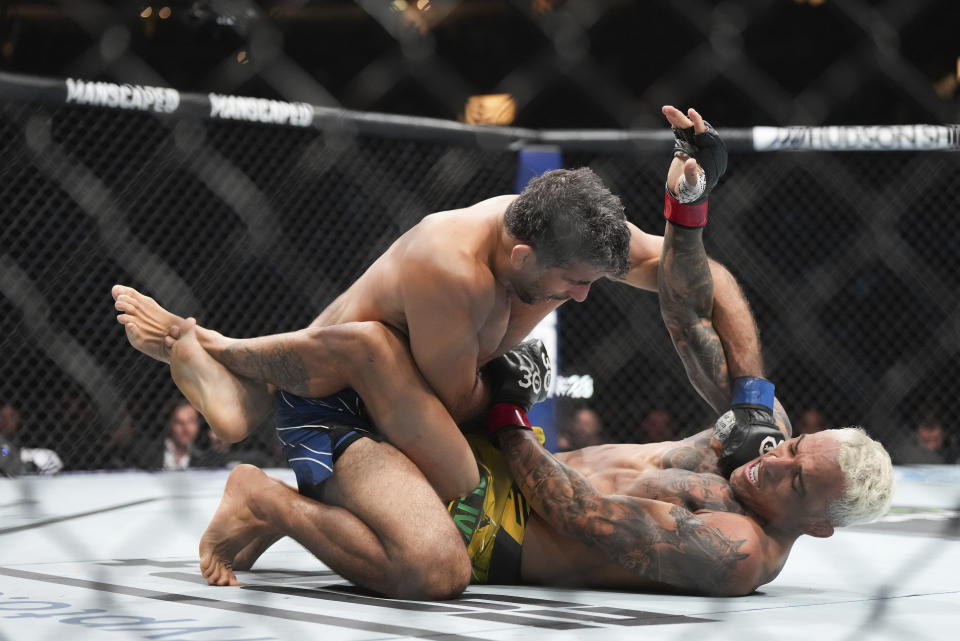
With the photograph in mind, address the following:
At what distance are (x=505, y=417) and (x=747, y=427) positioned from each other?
44 centimetres

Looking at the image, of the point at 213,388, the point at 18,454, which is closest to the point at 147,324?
the point at 213,388

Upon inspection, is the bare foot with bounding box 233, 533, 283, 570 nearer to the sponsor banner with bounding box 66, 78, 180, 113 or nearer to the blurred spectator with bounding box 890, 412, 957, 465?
the sponsor banner with bounding box 66, 78, 180, 113

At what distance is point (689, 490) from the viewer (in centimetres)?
192

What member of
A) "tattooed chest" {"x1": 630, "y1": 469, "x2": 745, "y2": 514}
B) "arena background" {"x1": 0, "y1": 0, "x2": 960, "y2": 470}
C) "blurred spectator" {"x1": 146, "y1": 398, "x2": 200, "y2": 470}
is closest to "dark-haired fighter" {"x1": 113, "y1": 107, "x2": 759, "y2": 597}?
"tattooed chest" {"x1": 630, "y1": 469, "x2": 745, "y2": 514}

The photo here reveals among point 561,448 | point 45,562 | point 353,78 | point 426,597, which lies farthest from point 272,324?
point 426,597

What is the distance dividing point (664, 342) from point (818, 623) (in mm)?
3356

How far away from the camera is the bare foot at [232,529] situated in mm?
1780

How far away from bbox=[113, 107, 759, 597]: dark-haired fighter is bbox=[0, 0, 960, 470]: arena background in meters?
1.30

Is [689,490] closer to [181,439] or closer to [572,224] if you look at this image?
[572,224]

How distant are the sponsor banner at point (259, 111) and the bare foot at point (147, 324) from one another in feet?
3.38

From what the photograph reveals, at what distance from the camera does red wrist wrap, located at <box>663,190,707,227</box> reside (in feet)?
6.98

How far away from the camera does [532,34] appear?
4832mm

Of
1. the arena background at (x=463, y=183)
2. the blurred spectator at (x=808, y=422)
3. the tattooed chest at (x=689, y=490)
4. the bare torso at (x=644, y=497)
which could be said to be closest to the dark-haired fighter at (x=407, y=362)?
the bare torso at (x=644, y=497)

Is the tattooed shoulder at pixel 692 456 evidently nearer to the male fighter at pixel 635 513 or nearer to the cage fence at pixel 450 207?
the male fighter at pixel 635 513
